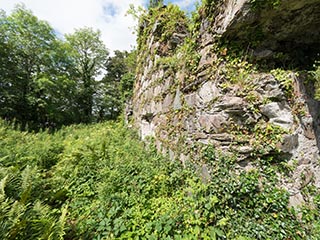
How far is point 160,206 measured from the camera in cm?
248

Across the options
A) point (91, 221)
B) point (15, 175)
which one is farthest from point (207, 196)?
point (15, 175)

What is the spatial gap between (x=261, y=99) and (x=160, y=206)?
220cm

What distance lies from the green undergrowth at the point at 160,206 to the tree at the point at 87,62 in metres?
13.5

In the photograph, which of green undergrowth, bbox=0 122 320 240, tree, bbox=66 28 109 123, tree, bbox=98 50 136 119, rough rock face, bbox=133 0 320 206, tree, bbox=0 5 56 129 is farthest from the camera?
tree, bbox=98 50 136 119

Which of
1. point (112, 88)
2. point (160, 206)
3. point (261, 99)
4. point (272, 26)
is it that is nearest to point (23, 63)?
point (112, 88)

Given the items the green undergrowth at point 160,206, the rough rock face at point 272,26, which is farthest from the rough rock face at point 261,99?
the green undergrowth at point 160,206

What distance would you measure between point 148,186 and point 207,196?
1.06 m

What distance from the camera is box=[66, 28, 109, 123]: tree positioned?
52.3ft

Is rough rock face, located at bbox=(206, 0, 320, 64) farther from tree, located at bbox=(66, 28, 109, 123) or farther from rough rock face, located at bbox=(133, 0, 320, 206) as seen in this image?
tree, located at bbox=(66, 28, 109, 123)

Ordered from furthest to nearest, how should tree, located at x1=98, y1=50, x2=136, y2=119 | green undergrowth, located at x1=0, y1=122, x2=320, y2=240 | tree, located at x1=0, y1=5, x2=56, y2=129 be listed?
1. tree, located at x1=98, y1=50, x2=136, y2=119
2. tree, located at x1=0, y1=5, x2=56, y2=129
3. green undergrowth, located at x1=0, y1=122, x2=320, y2=240

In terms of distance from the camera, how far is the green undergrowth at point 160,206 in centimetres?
191

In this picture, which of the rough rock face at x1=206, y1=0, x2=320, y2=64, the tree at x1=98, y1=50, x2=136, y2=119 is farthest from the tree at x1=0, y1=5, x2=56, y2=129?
the rough rock face at x1=206, y1=0, x2=320, y2=64

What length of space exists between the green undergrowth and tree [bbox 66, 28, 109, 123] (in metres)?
13.5

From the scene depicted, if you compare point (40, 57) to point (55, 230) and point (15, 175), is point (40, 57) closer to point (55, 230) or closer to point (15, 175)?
point (15, 175)
